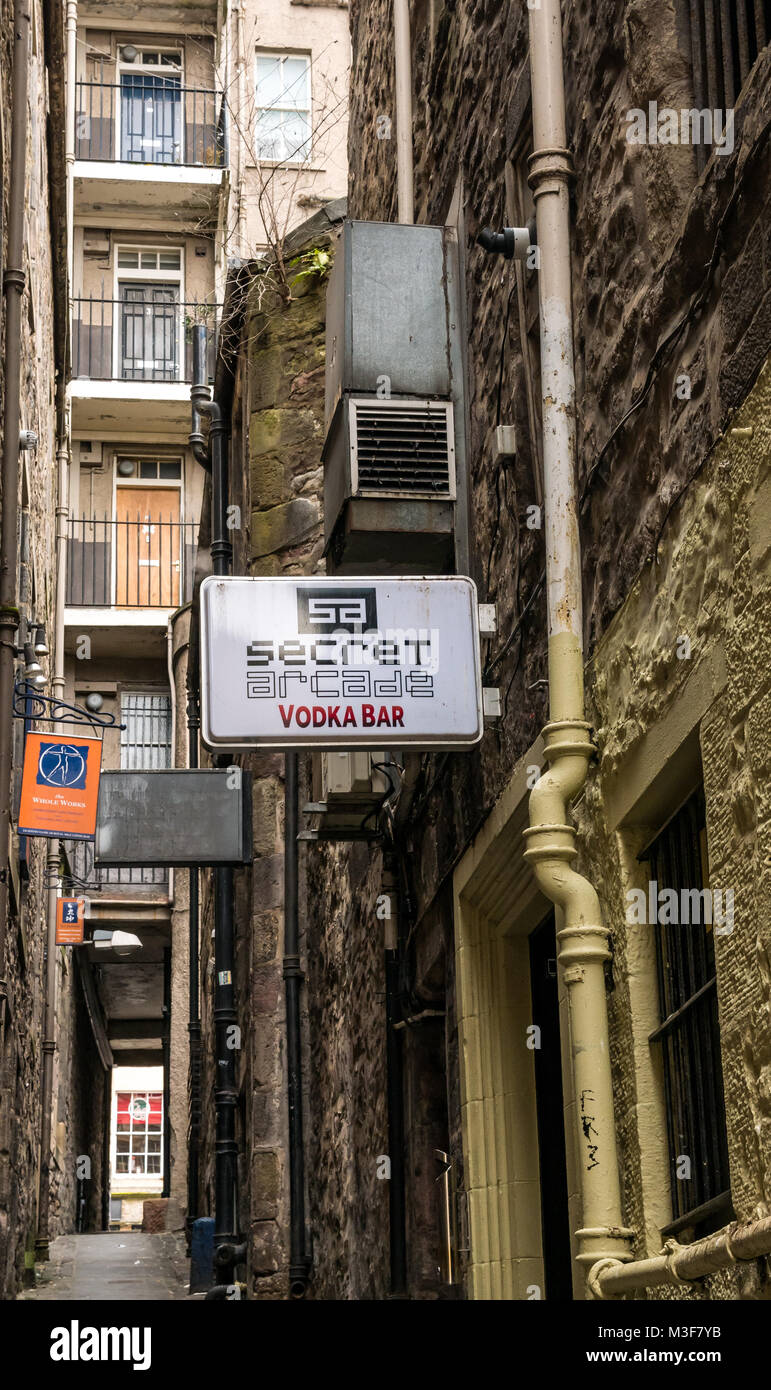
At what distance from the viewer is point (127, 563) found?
2439 centimetres

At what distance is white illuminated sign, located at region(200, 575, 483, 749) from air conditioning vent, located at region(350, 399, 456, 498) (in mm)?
1117

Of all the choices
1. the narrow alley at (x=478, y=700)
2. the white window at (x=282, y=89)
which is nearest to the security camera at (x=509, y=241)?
the narrow alley at (x=478, y=700)

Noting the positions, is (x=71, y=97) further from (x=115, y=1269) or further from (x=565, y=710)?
(x=565, y=710)

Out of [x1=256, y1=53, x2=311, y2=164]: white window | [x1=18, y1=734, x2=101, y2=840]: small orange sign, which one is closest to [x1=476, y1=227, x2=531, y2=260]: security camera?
[x1=18, y1=734, x2=101, y2=840]: small orange sign

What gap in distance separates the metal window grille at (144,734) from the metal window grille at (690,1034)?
2001 centimetres

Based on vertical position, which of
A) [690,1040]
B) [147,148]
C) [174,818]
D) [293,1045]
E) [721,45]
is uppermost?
[147,148]

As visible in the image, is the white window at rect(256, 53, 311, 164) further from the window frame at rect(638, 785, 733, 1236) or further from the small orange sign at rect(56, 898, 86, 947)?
the window frame at rect(638, 785, 733, 1236)

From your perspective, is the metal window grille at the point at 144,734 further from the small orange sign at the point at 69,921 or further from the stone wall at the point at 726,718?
the stone wall at the point at 726,718

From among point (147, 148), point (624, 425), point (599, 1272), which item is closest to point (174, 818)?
point (624, 425)

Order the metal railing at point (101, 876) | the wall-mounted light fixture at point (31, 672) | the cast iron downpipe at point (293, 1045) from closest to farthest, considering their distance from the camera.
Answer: the cast iron downpipe at point (293, 1045) → the wall-mounted light fixture at point (31, 672) → the metal railing at point (101, 876)

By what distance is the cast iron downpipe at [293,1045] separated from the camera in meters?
11.3

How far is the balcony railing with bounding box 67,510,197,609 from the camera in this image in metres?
24.1

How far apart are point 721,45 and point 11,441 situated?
669cm
